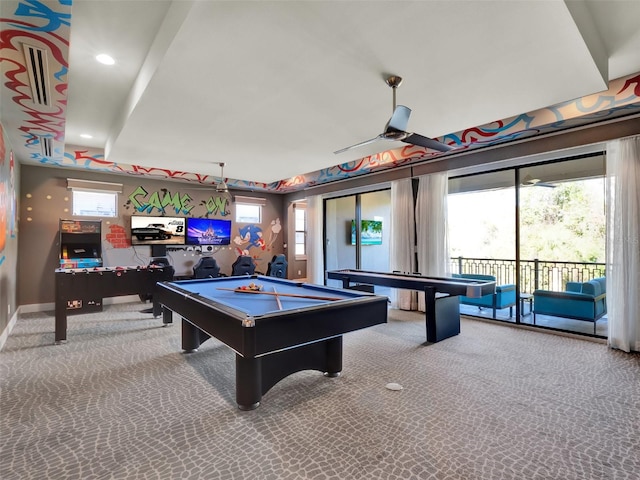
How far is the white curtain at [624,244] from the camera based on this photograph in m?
3.61

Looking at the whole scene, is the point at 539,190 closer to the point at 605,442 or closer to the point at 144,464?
the point at 605,442

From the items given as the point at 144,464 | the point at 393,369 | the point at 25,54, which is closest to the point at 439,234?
the point at 393,369

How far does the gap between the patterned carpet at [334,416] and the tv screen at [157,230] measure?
3279 mm

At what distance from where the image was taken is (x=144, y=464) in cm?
183

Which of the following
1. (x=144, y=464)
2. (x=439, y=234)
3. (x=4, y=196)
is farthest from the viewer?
(x=439, y=234)

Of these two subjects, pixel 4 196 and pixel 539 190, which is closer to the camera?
pixel 4 196

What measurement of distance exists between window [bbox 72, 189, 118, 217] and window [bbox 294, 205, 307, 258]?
4440mm

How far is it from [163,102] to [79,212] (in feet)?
14.7

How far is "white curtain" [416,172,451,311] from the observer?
17.8 feet

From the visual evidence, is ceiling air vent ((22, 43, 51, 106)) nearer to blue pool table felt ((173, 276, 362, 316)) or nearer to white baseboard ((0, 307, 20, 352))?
blue pool table felt ((173, 276, 362, 316))

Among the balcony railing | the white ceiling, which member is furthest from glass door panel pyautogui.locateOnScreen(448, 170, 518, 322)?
the white ceiling

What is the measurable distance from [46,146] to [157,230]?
2.62m

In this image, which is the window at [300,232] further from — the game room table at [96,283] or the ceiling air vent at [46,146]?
the ceiling air vent at [46,146]

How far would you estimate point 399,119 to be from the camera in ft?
9.65
